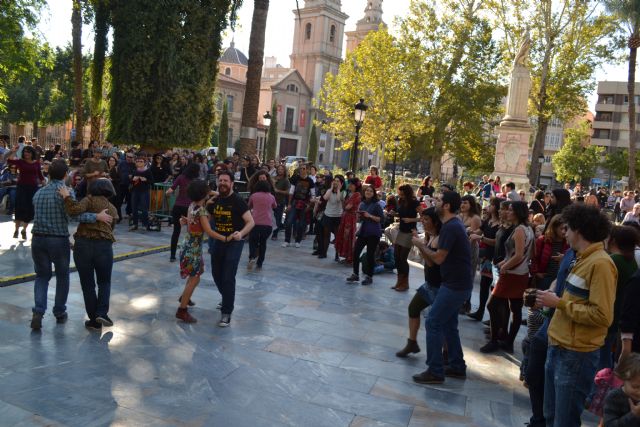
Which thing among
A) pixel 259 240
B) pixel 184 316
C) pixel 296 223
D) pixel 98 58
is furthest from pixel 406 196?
pixel 98 58

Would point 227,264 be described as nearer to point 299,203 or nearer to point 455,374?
point 455,374

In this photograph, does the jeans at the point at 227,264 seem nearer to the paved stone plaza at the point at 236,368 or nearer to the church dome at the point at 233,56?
the paved stone plaza at the point at 236,368

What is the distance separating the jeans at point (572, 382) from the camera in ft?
11.0

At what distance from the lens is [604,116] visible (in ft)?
235

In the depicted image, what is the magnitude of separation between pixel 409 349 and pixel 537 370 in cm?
191

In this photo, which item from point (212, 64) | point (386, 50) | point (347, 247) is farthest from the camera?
point (386, 50)

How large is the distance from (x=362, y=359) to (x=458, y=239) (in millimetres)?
1682

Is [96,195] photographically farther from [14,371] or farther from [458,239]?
[458,239]

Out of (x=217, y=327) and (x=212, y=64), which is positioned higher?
(x=212, y=64)

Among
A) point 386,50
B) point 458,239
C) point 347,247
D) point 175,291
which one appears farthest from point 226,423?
→ point 386,50

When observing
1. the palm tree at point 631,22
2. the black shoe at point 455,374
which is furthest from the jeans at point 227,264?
the palm tree at point 631,22

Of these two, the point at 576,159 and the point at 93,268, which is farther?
the point at 576,159

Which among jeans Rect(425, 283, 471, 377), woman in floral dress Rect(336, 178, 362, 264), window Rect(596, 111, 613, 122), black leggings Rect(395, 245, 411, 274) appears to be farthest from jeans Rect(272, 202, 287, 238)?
window Rect(596, 111, 613, 122)

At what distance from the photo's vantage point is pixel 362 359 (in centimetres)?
573
